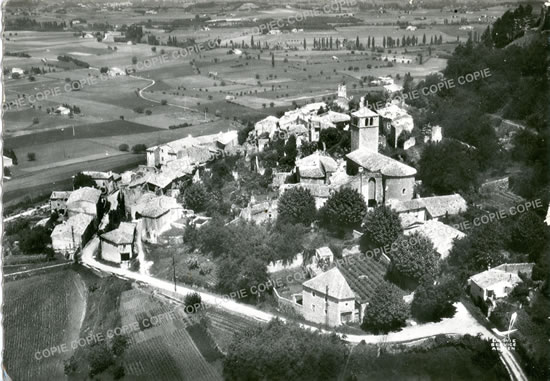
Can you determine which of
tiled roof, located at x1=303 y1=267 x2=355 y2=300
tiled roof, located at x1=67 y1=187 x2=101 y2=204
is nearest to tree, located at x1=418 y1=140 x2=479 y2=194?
tiled roof, located at x1=303 y1=267 x2=355 y2=300

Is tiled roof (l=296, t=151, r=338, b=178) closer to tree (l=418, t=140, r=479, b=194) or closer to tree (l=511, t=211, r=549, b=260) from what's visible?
tree (l=418, t=140, r=479, b=194)

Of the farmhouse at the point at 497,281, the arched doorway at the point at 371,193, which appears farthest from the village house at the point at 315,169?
the farmhouse at the point at 497,281

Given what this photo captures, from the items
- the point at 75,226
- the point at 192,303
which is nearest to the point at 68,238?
the point at 75,226

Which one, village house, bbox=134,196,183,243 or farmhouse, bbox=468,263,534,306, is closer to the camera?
farmhouse, bbox=468,263,534,306

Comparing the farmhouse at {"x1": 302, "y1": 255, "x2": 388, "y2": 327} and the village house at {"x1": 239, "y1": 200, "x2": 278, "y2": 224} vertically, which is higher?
the village house at {"x1": 239, "y1": 200, "x2": 278, "y2": 224}

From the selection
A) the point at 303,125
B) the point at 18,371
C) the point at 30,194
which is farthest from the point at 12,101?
the point at 18,371
